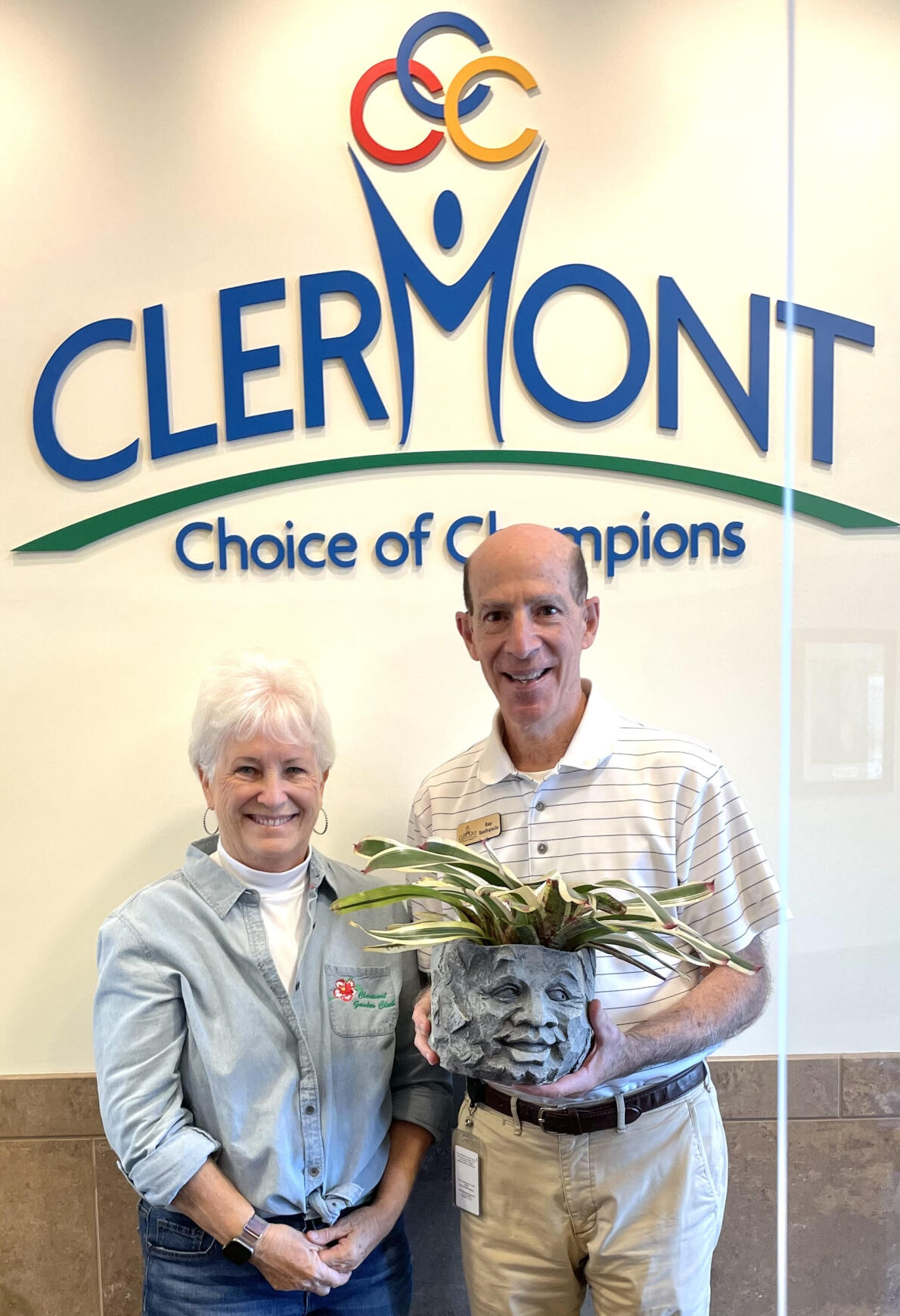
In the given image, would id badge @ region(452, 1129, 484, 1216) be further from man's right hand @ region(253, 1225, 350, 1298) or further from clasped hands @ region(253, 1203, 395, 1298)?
man's right hand @ region(253, 1225, 350, 1298)

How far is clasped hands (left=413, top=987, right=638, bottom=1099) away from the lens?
1.46 metres

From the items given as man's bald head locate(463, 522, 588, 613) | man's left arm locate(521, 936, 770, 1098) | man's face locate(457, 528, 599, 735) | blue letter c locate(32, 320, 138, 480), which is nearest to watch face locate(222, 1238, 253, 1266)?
man's left arm locate(521, 936, 770, 1098)

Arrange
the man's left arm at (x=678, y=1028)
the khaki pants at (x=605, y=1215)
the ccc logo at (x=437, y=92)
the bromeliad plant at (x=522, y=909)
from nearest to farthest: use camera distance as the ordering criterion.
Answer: the bromeliad plant at (x=522, y=909)
the man's left arm at (x=678, y=1028)
the khaki pants at (x=605, y=1215)
the ccc logo at (x=437, y=92)

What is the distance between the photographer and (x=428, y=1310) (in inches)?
89.7

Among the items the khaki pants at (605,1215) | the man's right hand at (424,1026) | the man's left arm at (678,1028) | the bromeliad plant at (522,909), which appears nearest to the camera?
the bromeliad plant at (522,909)

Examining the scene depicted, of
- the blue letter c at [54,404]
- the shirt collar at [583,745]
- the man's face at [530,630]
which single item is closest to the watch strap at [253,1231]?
the shirt collar at [583,745]

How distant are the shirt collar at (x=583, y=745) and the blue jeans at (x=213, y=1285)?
2.93 feet

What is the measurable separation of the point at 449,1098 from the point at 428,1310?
62cm

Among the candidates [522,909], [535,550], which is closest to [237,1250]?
[522,909]

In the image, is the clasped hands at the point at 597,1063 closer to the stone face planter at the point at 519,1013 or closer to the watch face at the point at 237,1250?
the stone face planter at the point at 519,1013

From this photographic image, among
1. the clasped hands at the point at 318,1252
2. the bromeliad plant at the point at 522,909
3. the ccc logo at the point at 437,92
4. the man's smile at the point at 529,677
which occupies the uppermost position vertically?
the ccc logo at the point at 437,92

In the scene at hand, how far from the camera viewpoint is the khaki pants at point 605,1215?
5.63 ft

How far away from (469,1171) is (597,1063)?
1.71 ft

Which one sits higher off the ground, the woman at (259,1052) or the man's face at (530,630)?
the man's face at (530,630)
